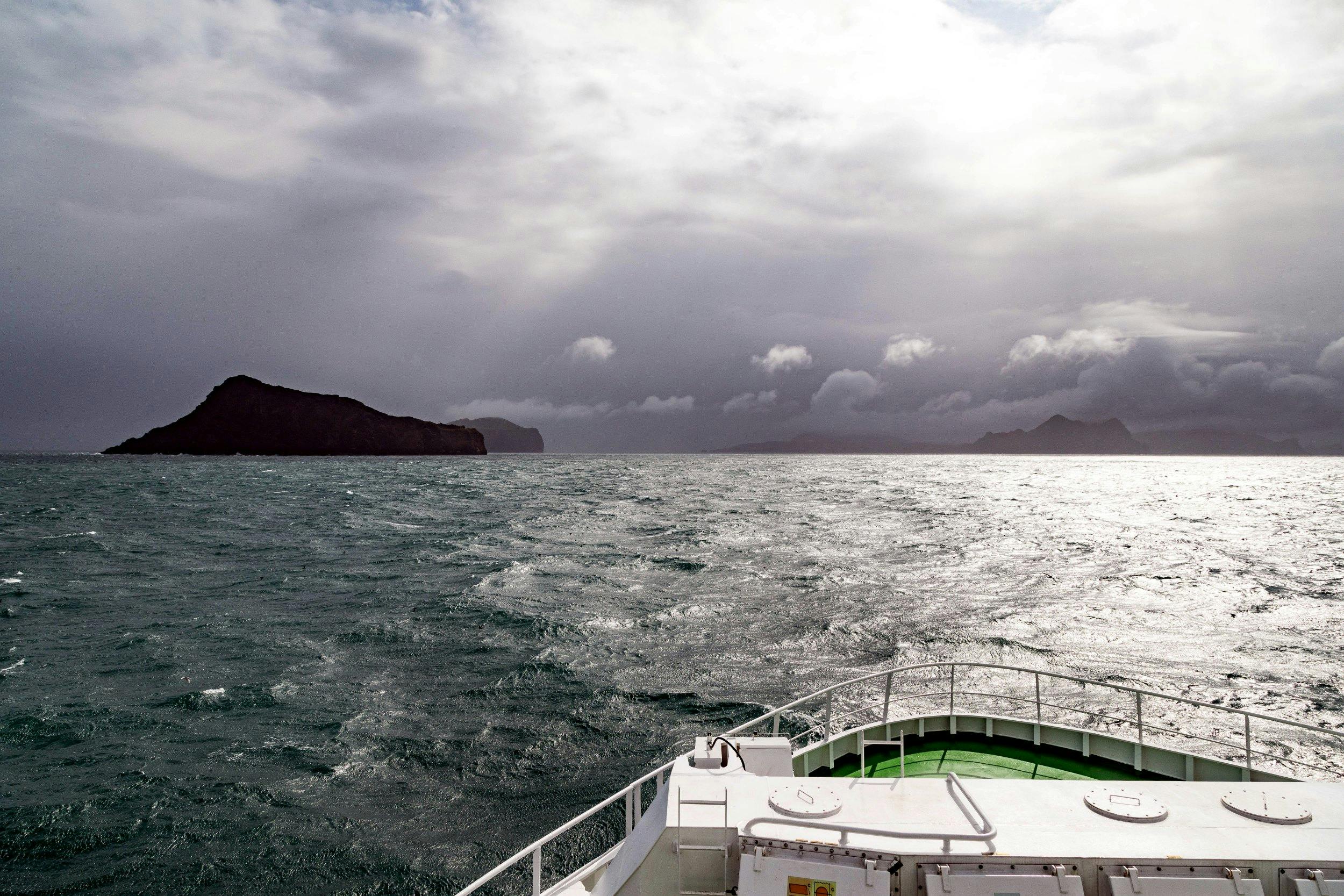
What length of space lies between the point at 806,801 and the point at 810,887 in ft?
3.47

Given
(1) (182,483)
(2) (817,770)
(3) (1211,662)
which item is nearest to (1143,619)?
(3) (1211,662)

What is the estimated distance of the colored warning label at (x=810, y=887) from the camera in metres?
7.42

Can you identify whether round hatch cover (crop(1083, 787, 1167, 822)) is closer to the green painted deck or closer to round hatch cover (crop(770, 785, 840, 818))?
round hatch cover (crop(770, 785, 840, 818))

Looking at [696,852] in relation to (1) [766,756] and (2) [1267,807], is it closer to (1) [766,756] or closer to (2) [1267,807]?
(1) [766,756]

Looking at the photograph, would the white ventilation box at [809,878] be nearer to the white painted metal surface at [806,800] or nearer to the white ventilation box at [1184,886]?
the white painted metal surface at [806,800]


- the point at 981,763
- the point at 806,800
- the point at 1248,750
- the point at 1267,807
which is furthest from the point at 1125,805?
the point at 981,763

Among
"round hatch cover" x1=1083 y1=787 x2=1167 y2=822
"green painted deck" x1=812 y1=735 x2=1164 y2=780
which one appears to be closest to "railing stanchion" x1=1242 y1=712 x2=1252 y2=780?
"green painted deck" x1=812 y1=735 x2=1164 y2=780

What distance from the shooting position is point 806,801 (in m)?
8.43

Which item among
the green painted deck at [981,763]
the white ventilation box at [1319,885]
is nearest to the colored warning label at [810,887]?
the white ventilation box at [1319,885]

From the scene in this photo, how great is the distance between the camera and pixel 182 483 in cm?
12756

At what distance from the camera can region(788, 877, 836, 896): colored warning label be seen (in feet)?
24.3

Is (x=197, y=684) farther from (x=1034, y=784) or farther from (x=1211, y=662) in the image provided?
(x=1211, y=662)

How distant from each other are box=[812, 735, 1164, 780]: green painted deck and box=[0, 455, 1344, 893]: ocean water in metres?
7.35

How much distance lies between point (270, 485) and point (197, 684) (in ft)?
373
